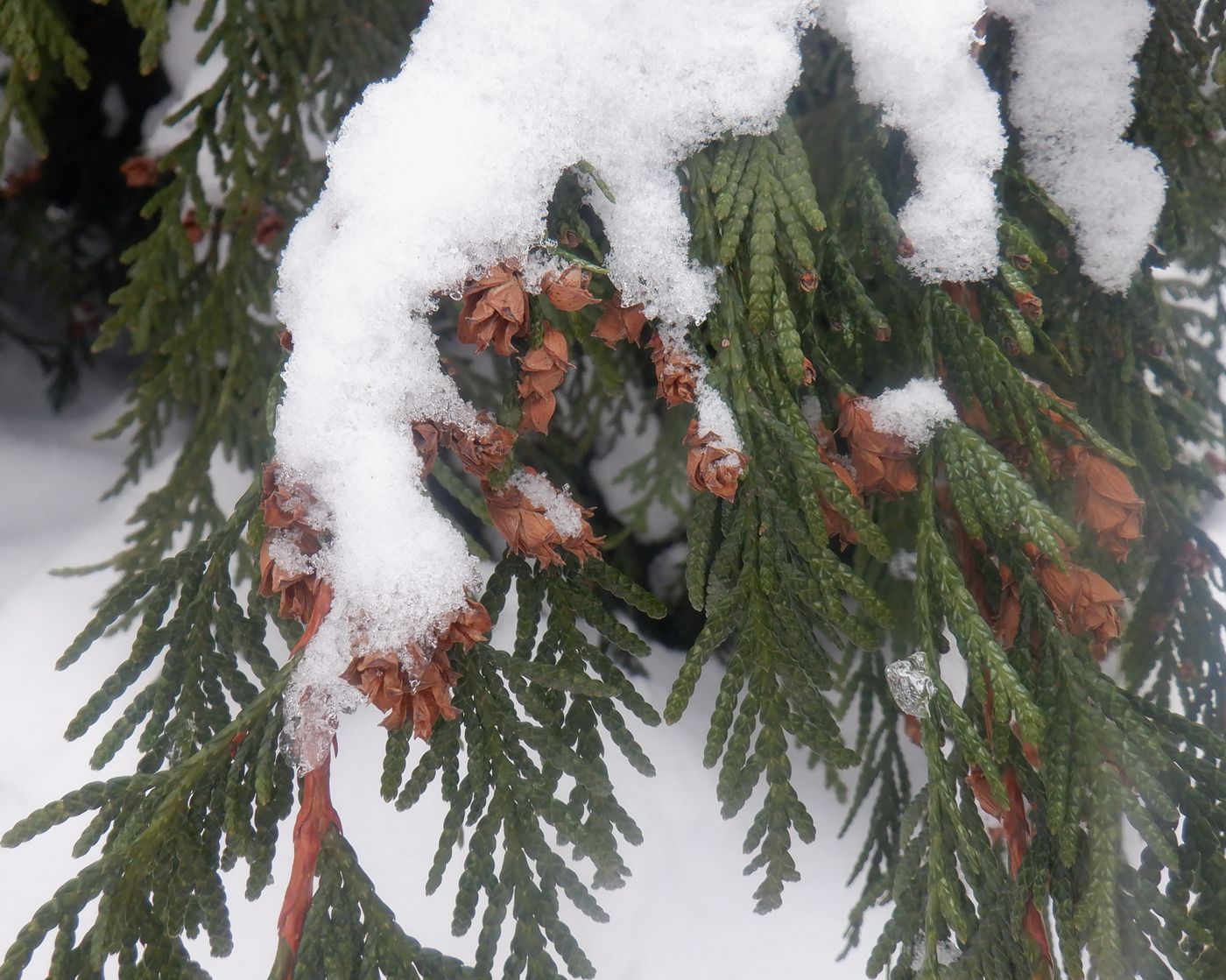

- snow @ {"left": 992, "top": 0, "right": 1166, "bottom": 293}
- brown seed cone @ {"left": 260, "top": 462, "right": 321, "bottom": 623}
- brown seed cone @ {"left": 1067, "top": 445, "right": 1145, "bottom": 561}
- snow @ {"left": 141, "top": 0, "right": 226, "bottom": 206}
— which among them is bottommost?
brown seed cone @ {"left": 260, "top": 462, "right": 321, "bottom": 623}

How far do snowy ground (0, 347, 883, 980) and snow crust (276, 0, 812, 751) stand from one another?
1.22 m

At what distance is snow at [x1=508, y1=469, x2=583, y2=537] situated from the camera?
88 cm

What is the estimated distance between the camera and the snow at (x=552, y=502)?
2.88 feet

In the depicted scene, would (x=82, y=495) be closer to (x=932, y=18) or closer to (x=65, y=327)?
(x=65, y=327)

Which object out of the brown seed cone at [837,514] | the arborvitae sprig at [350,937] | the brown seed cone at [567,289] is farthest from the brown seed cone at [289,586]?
the brown seed cone at [837,514]

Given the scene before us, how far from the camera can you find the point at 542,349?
0.83m

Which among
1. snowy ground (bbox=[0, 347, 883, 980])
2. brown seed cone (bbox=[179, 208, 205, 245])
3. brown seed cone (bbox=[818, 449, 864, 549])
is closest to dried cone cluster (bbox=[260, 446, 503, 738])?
brown seed cone (bbox=[818, 449, 864, 549])

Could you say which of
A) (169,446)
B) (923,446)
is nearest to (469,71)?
(923,446)

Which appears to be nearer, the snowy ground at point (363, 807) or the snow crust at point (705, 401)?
the snow crust at point (705, 401)

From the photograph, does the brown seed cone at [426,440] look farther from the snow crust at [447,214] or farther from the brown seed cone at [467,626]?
the brown seed cone at [467,626]

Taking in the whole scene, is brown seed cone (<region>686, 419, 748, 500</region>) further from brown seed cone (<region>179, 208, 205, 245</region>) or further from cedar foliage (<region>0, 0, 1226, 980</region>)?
brown seed cone (<region>179, 208, 205, 245</region>)

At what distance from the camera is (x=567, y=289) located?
0.79m

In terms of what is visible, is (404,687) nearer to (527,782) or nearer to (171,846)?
(527,782)

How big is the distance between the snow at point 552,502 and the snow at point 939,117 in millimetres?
458
